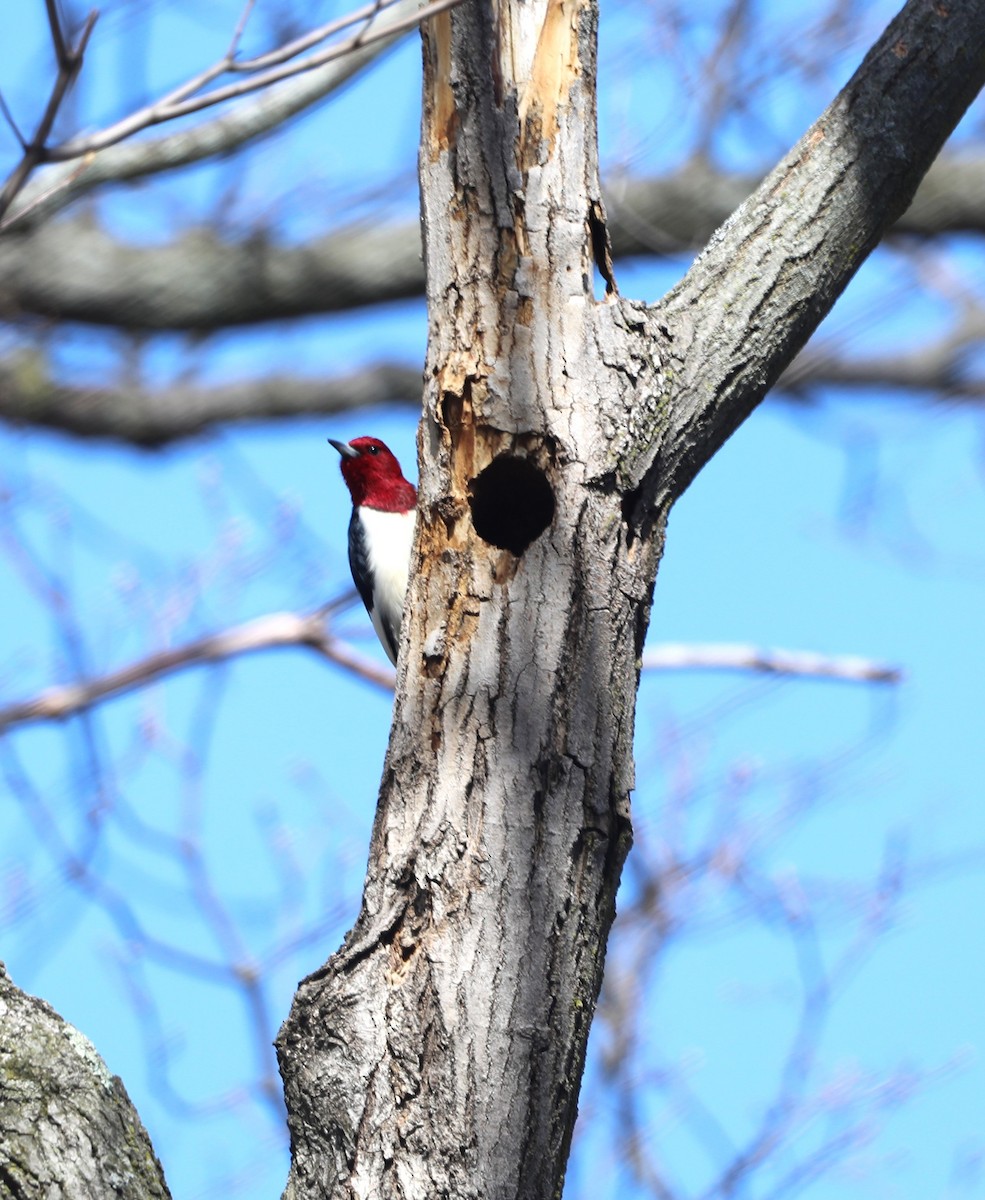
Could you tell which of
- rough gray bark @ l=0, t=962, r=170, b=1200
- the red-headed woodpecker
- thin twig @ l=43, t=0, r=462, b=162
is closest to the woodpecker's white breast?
the red-headed woodpecker

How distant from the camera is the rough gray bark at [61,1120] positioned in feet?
7.51

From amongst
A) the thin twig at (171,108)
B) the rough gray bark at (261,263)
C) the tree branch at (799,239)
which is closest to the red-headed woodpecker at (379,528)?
the rough gray bark at (261,263)

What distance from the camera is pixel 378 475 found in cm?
585

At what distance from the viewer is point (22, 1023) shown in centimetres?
246

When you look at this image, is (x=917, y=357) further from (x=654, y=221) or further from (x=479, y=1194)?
(x=479, y=1194)

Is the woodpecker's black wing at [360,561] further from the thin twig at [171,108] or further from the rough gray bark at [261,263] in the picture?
the thin twig at [171,108]

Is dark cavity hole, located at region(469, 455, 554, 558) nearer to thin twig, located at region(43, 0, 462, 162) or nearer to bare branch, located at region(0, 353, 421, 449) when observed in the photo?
thin twig, located at region(43, 0, 462, 162)

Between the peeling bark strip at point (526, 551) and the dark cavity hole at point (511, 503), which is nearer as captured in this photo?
the peeling bark strip at point (526, 551)

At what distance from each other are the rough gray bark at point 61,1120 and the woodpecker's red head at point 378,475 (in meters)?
3.53

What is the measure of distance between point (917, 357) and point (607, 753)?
5486mm

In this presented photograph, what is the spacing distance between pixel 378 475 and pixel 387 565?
16.7 inches

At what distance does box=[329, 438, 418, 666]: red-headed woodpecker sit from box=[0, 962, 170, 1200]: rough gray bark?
10.3 feet

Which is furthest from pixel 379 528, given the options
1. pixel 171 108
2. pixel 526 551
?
pixel 171 108

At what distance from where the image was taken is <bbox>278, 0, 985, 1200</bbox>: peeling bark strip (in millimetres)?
2404
